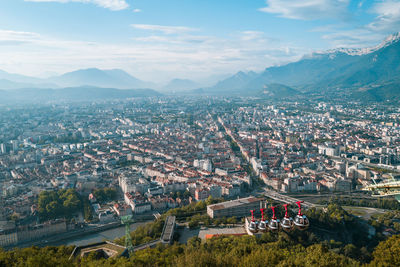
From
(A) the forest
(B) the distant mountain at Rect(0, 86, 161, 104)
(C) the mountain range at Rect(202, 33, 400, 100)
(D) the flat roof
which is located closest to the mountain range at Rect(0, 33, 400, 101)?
(C) the mountain range at Rect(202, 33, 400, 100)

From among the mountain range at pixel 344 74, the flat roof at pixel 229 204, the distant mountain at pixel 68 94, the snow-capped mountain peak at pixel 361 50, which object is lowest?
the flat roof at pixel 229 204

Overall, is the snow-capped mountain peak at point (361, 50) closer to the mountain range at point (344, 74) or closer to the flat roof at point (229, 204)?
the mountain range at point (344, 74)

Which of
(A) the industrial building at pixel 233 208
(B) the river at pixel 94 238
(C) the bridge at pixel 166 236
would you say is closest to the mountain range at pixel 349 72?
(A) the industrial building at pixel 233 208

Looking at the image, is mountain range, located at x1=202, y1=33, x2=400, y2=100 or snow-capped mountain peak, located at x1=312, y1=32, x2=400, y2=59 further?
snow-capped mountain peak, located at x1=312, y1=32, x2=400, y2=59

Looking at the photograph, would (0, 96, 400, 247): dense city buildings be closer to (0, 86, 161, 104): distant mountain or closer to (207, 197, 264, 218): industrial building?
(207, 197, 264, 218): industrial building

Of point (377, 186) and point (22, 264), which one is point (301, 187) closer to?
point (377, 186)

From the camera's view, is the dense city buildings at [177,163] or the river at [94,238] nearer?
the river at [94,238]

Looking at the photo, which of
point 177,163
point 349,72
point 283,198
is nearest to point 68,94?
point 349,72

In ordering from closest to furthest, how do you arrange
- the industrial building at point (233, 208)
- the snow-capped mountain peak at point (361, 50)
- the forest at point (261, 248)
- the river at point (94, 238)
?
the forest at point (261, 248)
the river at point (94, 238)
the industrial building at point (233, 208)
the snow-capped mountain peak at point (361, 50)

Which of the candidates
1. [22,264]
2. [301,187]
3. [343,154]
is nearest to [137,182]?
[301,187]

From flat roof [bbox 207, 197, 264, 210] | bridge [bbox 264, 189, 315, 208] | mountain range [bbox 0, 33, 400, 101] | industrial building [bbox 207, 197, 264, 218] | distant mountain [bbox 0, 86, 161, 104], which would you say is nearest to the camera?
industrial building [bbox 207, 197, 264, 218]
